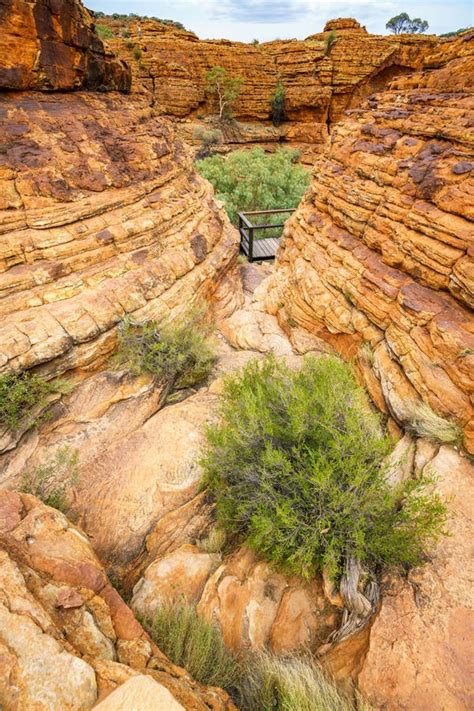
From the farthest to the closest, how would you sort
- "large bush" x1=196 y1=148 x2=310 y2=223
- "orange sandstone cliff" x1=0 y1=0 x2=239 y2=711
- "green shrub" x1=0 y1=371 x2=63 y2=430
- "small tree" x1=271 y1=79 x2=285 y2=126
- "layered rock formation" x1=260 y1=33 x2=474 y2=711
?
"small tree" x1=271 y1=79 x2=285 y2=126 → "large bush" x1=196 y1=148 x2=310 y2=223 → "green shrub" x1=0 y1=371 x2=63 y2=430 → "layered rock formation" x1=260 y1=33 x2=474 y2=711 → "orange sandstone cliff" x1=0 y1=0 x2=239 y2=711

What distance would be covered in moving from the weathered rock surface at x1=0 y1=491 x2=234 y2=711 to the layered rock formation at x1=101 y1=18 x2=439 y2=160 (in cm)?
2460

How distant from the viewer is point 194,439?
4.07 metres

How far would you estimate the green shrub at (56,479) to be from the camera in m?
3.28

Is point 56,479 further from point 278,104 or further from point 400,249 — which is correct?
point 278,104

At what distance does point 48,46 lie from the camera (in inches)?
187

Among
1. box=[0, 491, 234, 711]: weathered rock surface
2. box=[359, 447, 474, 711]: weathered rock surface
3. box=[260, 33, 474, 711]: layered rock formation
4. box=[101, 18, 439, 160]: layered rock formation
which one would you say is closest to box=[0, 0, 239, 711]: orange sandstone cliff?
box=[0, 491, 234, 711]: weathered rock surface

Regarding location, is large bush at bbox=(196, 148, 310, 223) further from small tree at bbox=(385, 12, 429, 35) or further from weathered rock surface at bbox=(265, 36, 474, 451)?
small tree at bbox=(385, 12, 429, 35)

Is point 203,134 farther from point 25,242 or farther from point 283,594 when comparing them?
point 283,594

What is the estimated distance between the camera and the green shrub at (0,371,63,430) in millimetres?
3504

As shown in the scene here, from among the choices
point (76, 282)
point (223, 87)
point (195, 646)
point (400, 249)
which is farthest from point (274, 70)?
point (195, 646)

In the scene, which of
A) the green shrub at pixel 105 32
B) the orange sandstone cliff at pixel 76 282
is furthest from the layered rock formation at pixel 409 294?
the green shrub at pixel 105 32

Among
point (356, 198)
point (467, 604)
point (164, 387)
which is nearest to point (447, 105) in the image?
point (356, 198)

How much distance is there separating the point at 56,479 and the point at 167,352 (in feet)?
6.48

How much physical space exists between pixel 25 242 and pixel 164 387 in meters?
2.41
